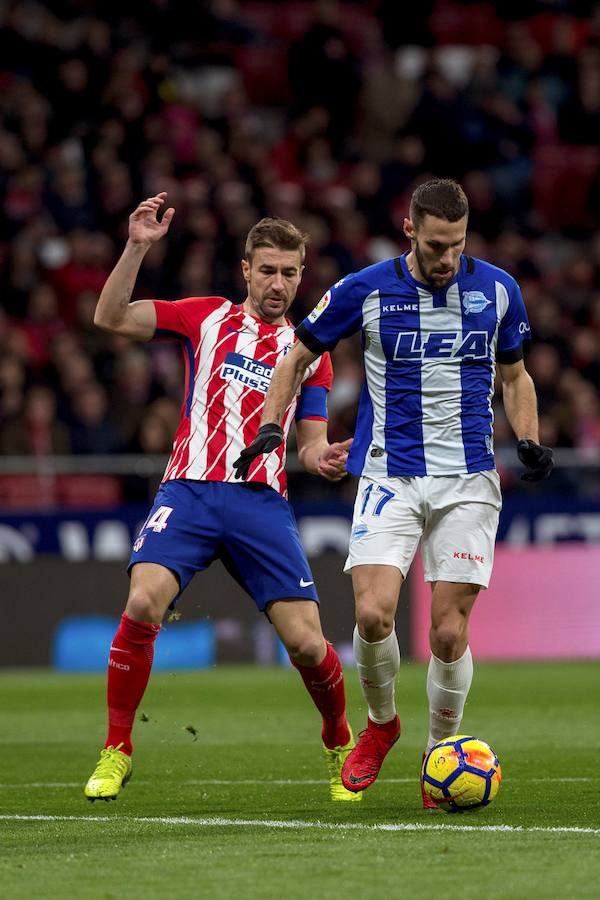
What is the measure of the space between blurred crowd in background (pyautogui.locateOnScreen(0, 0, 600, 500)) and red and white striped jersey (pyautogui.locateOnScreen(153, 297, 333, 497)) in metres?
7.38

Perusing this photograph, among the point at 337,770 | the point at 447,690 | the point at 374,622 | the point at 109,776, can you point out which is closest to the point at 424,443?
the point at 374,622

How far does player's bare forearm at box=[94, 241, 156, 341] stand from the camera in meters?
6.88

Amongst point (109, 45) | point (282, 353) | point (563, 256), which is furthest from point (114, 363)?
point (282, 353)

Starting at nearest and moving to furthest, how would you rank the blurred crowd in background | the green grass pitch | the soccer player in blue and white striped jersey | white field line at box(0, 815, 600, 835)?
the green grass pitch → white field line at box(0, 815, 600, 835) → the soccer player in blue and white striped jersey → the blurred crowd in background

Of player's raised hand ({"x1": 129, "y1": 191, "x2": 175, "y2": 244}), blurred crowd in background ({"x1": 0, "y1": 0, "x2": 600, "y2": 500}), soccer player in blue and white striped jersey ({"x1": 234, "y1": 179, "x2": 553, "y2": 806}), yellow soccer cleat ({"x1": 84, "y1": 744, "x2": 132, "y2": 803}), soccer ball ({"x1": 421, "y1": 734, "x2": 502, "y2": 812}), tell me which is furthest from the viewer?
blurred crowd in background ({"x1": 0, "y1": 0, "x2": 600, "y2": 500})

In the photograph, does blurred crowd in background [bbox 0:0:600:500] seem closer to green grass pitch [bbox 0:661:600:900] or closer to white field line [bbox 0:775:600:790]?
green grass pitch [bbox 0:661:600:900]

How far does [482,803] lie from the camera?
6301 millimetres

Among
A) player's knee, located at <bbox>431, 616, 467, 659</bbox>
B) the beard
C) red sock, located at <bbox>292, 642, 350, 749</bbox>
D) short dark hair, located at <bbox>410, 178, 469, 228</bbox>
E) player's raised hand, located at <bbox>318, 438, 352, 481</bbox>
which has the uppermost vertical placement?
short dark hair, located at <bbox>410, 178, 469, 228</bbox>

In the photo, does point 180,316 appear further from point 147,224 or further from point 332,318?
point 332,318

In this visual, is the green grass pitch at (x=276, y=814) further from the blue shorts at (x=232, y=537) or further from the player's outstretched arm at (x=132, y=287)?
the player's outstretched arm at (x=132, y=287)

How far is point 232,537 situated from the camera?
22.7 ft

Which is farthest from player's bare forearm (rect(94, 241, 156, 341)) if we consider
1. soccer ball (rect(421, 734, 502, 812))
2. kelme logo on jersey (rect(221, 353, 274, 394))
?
soccer ball (rect(421, 734, 502, 812))

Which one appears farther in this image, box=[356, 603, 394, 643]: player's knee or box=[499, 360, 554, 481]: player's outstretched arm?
box=[499, 360, 554, 481]: player's outstretched arm

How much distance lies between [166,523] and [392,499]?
0.90m
